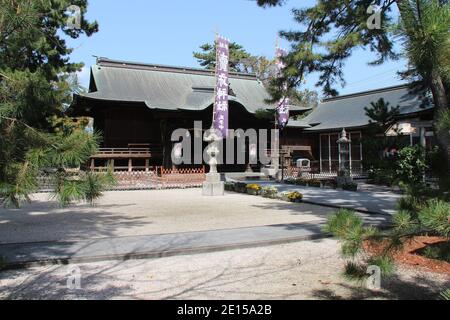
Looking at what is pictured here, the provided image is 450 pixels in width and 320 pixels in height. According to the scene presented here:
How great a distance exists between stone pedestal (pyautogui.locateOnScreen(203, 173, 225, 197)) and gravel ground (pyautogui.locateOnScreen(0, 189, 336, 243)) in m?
2.11

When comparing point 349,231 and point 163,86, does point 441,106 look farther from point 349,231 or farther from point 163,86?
point 163,86

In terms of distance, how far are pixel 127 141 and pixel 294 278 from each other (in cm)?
1946

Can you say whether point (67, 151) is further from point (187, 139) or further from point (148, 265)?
point (187, 139)

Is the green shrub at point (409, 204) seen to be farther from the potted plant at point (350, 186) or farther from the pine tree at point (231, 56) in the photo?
the pine tree at point (231, 56)

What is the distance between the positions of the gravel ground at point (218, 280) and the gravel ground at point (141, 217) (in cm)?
242

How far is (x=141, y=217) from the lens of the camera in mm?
10414

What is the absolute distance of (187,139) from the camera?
78.1 ft

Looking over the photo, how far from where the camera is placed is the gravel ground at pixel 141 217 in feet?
27.4

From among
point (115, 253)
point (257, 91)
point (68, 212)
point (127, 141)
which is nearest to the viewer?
point (115, 253)

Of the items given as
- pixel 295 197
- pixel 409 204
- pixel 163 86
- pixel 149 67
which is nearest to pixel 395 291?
pixel 409 204

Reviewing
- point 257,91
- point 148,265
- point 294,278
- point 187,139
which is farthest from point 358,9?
point 257,91

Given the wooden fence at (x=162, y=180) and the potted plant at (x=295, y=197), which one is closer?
the potted plant at (x=295, y=197)

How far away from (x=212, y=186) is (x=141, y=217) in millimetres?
6107

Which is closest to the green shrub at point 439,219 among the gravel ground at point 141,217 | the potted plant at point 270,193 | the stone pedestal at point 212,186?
the gravel ground at point 141,217
